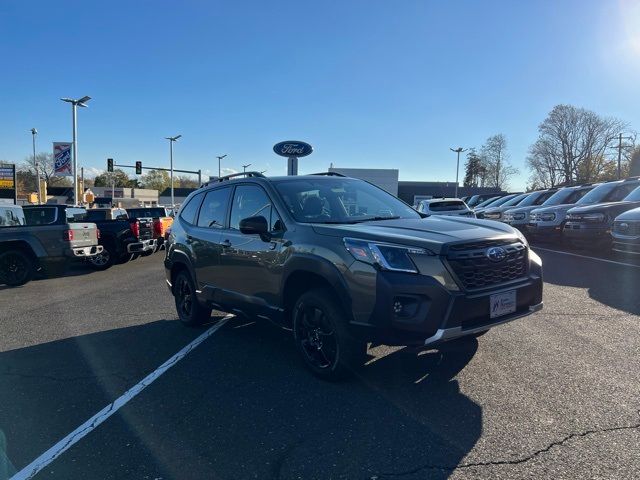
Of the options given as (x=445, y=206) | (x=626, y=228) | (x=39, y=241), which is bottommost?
(x=39, y=241)

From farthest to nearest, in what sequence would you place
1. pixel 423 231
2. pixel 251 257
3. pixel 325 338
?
pixel 251 257
pixel 325 338
pixel 423 231

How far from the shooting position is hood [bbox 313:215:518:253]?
360 centimetres

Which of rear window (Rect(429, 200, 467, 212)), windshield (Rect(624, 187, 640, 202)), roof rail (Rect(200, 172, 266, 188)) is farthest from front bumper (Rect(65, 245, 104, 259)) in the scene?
windshield (Rect(624, 187, 640, 202))

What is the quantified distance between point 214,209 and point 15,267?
7.29 metres

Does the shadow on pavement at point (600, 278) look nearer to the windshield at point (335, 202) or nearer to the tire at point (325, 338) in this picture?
the windshield at point (335, 202)

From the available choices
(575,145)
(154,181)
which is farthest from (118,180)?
(575,145)

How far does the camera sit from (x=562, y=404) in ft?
11.7

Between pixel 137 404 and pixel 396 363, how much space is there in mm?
2347

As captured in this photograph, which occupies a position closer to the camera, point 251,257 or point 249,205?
point 251,257

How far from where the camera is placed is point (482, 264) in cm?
365

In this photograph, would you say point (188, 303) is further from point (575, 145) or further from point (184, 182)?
point (184, 182)

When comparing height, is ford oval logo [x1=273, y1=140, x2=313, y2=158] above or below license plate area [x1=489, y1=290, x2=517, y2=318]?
above

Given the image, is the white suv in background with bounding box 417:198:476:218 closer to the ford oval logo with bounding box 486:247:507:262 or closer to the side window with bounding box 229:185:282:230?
the side window with bounding box 229:185:282:230

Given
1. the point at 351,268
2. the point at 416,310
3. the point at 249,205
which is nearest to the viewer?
the point at 416,310
